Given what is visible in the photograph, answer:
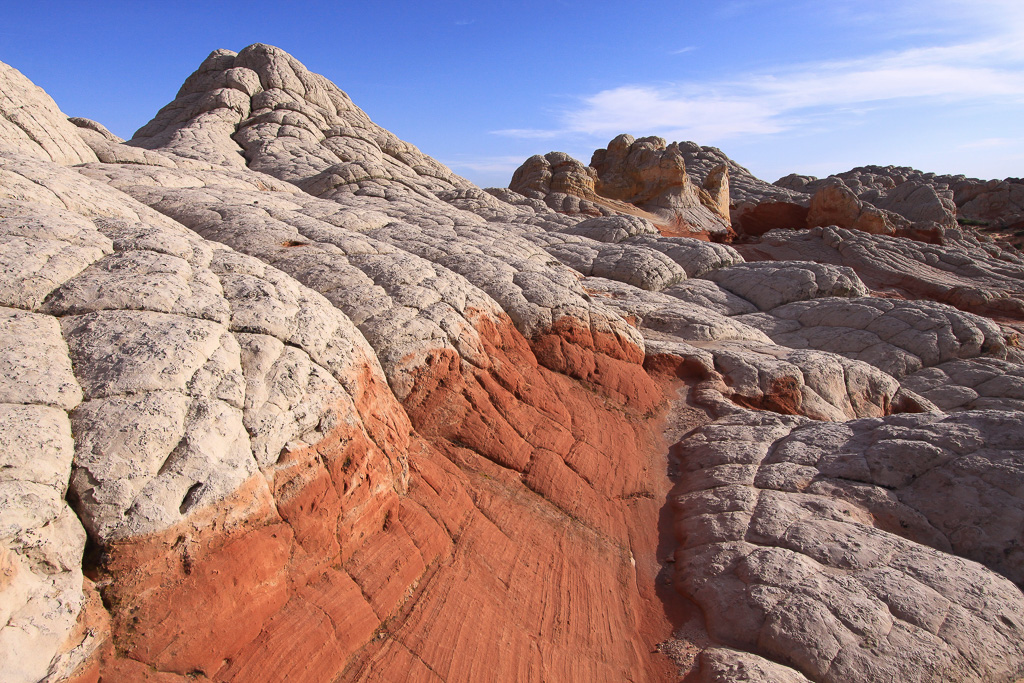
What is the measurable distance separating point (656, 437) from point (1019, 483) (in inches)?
134

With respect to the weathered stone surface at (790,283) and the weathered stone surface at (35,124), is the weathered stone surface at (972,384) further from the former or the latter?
the weathered stone surface at (35,124)

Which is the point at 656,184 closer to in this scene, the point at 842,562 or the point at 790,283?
the point at 790,283

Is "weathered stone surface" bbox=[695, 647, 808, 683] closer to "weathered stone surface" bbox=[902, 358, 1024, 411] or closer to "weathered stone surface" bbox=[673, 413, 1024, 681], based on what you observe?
"weathered stone surface" bbox=[673, 413, 1024, 681]

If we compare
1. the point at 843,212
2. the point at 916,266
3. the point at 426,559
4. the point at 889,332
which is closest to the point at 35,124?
the point at 426,559

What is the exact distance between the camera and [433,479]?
15.9 feet

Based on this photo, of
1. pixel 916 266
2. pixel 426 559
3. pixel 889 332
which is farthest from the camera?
pixel 916 266

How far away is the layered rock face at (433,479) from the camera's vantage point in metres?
3.06

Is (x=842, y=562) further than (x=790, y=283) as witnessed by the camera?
No

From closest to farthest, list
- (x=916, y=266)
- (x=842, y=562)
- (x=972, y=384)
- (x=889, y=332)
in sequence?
(x=842, y=562) < (x=972, y=384) < (x=889, y=332) < (x=916, y=266)

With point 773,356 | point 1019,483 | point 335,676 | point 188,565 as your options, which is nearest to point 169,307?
point 188,565

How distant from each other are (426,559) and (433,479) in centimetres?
77

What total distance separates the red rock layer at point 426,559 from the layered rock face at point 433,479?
0.06 feet

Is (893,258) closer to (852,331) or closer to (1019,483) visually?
(852,331)

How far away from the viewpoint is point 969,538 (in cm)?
494
